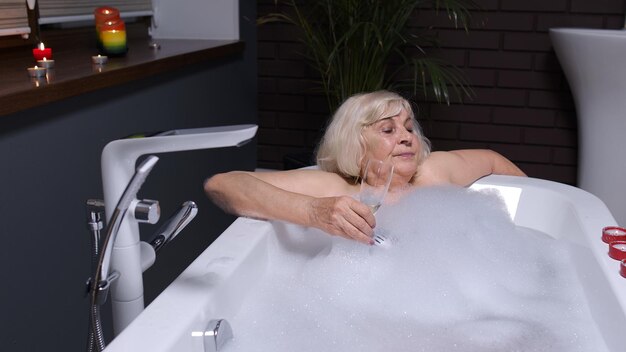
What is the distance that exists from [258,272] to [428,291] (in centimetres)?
43

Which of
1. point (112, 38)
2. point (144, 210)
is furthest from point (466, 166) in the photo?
point (144, 210)

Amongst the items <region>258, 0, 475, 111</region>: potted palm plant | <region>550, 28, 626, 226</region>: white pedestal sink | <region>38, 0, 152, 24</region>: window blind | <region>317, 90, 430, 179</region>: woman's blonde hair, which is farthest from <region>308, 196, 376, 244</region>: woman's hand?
<region>550, 28, 626, 226</region>: white pedestal sink

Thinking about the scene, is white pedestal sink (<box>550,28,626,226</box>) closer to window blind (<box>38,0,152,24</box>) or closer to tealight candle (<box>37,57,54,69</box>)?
window blind (<box>38,0,152,24</box>)

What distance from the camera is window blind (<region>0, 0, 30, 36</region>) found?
7.09 feet

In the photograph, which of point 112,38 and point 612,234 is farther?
point 112,38

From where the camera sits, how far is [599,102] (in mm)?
2963

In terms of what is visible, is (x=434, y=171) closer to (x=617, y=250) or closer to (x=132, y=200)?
(x=617, y=250)

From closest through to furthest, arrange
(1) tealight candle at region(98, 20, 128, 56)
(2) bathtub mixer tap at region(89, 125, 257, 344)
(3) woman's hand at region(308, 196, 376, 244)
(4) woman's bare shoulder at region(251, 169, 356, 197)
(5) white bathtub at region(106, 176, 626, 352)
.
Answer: (2) bathtub mixer tap at region(89, 125, 257, 344)
(5) white bathtub at region(106, 176, 626, 352)
(3) woman's hand at region(308, 196, 376, 244)
(4) woman's bare shoulder at region(251, 169, 356, 197)
(1) tealight candle at region(98, 20, 128, 56)

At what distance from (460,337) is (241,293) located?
1.69 feet

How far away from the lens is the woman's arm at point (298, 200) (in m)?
1.65

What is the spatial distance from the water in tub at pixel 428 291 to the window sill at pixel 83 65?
692mm

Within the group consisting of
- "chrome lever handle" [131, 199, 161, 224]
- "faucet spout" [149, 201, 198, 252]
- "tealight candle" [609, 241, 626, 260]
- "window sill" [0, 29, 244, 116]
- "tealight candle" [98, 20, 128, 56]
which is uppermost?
"tealight candle" [98, 20, 128, 56]

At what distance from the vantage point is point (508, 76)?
3.37 metres

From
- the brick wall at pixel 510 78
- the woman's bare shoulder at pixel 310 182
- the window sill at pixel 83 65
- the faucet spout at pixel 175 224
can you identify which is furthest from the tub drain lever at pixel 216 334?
the brick wall at pixel 510 78
